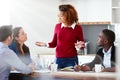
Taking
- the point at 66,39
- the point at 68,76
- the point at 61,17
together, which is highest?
the point at 61,17

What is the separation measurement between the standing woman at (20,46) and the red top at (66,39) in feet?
0.50

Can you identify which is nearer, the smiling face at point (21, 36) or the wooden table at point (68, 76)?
the wooden table at point (68, 76)

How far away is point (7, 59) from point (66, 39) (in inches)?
12.2

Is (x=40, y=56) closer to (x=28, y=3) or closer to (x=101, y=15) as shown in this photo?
(x=28, y=3)

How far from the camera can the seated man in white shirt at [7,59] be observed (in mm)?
996

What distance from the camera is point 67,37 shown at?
117 centimetres

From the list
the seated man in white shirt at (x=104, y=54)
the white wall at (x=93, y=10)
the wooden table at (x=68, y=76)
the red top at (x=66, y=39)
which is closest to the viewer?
the wooden table at (x=68, y=76)

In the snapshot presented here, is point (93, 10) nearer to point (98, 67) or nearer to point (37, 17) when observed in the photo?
point (37, 17)

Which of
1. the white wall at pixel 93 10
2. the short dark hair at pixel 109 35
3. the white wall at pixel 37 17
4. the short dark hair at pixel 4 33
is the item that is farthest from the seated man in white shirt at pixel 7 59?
the white wall at pixel 93 10

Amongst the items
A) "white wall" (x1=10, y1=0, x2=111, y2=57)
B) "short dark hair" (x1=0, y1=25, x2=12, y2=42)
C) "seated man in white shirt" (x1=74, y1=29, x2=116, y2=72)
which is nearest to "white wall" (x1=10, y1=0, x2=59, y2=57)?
"white wall" (x1=10, y1=0, x2=111, y2=57)

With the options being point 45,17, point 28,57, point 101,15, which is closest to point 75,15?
point 45,17

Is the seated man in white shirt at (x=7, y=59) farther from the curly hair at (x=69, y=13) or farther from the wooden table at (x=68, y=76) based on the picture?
the curly hair at (x=69, y=13)

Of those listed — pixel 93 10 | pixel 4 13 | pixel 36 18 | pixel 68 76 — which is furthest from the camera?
pixel 93 10

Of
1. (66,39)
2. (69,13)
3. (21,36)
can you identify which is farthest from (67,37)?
(21,36)
